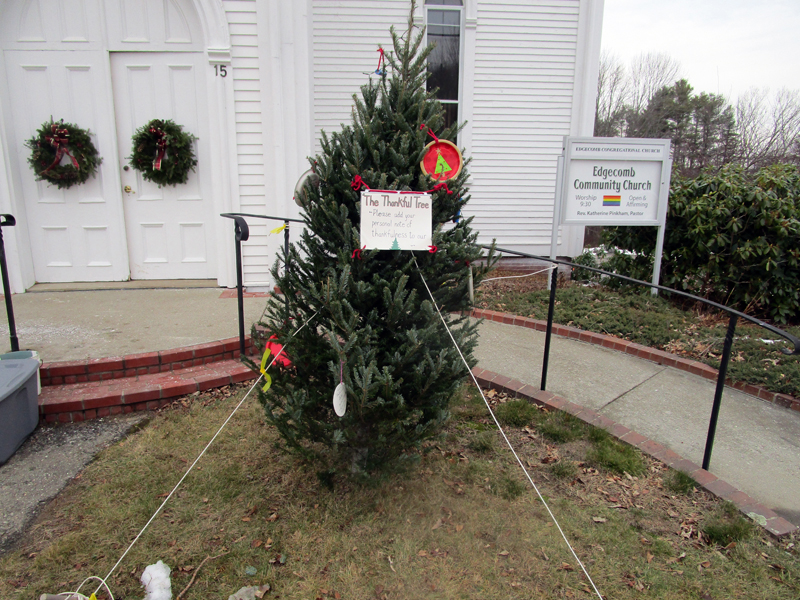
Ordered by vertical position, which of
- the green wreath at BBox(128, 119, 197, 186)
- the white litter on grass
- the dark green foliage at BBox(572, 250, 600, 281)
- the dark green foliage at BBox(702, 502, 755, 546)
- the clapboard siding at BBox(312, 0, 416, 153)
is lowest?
the white litter on grass

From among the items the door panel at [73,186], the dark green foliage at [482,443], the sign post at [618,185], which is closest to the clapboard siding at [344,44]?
the door panel at [73,186]

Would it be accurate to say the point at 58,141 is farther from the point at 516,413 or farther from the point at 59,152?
the point at 516,413

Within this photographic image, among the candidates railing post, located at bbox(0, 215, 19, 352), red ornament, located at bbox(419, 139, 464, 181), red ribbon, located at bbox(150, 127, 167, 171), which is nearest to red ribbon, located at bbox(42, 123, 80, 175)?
red ribbon, located at bbox(150, 127, 167, 171)

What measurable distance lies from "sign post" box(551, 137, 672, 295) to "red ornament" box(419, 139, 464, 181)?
399cm

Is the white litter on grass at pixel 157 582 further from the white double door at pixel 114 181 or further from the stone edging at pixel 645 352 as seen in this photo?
the white double door at pixel 114 181

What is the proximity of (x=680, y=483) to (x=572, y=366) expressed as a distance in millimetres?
1630

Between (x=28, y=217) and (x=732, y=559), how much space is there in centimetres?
651

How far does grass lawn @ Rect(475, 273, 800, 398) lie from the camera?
4.06 metres

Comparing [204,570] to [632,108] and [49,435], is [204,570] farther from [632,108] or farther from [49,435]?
[632,108]

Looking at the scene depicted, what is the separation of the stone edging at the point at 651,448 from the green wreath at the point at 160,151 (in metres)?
3.75

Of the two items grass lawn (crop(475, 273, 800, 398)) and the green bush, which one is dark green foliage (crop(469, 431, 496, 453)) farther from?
the green bush

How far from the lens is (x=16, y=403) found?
2775 mm

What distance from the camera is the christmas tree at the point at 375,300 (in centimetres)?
217

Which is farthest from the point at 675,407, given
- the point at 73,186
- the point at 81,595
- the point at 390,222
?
the point at 73,186
